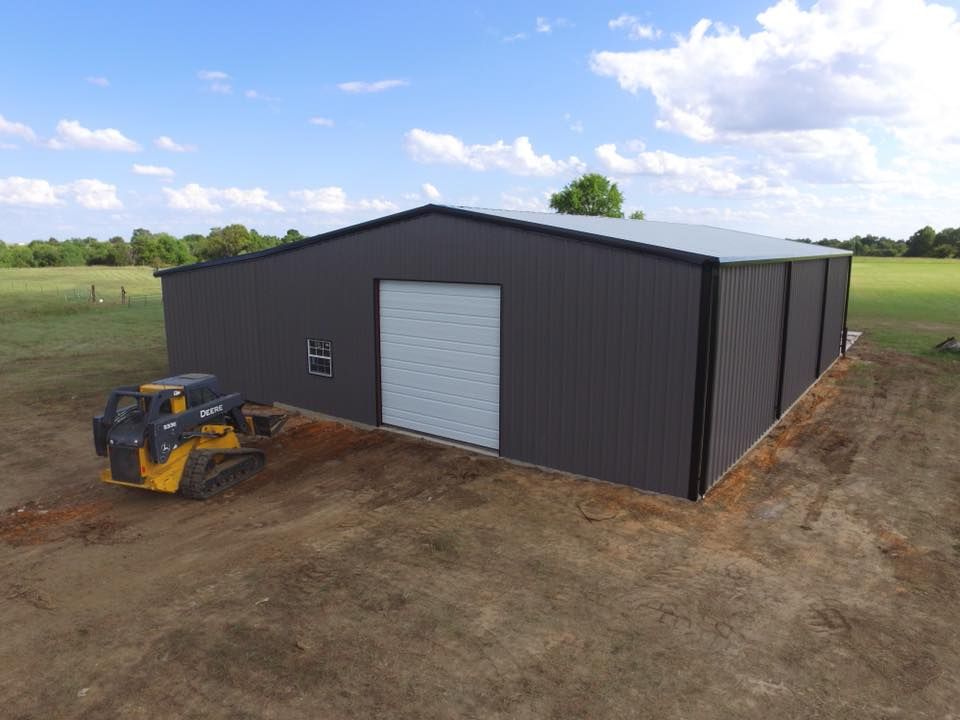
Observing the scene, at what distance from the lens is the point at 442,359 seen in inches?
530

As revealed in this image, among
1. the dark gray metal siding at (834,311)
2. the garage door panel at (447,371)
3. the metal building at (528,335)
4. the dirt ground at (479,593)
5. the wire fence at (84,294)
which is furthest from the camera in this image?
the wire fence at (84,294)

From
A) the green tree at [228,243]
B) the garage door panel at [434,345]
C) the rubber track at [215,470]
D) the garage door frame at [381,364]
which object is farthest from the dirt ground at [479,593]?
the green tree at [228,243]

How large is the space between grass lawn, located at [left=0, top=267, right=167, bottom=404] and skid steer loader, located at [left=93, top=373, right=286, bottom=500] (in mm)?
8758

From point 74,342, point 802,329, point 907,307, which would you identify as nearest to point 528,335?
point 802,329

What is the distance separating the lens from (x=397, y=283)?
13.9 metres

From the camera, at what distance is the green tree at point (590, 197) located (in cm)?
6569

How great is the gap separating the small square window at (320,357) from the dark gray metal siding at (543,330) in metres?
0.17

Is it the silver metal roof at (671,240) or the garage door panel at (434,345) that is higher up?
the silver metal roof at (671,240)

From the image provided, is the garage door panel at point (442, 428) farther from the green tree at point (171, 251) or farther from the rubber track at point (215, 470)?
the green tree at point (171, 251)

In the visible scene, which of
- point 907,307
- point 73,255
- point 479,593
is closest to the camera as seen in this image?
point 479,593

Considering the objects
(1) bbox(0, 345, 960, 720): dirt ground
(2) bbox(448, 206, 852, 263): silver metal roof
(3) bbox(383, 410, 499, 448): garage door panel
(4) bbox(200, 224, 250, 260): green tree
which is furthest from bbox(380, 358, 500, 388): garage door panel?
(4) bbox(200, 224, 250, 260): green tree

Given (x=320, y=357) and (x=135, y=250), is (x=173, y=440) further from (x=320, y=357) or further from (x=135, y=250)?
(x=135, y=250)

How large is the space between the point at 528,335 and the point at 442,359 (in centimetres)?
229

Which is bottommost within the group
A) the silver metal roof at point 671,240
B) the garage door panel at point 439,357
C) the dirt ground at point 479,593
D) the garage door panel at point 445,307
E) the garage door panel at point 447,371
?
the dirt ground at point 479,593
